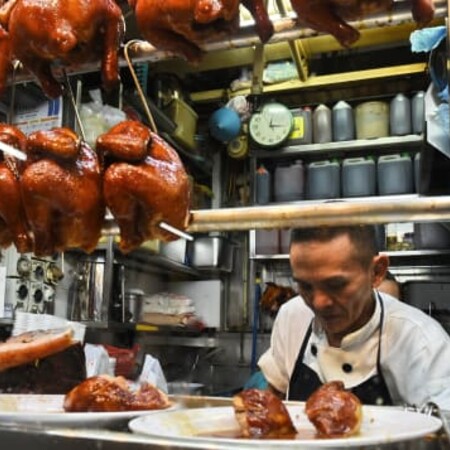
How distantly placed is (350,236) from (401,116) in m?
2.61

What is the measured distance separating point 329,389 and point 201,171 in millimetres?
4175

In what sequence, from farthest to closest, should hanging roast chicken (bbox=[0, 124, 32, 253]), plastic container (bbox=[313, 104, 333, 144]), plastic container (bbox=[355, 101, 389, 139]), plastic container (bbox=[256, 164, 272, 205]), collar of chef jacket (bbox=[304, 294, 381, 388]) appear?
plastic container (bbox=[256, 164, 272, 205]) < plastic container (bbox=[313, 104, 333, 144]) < plastic container (bbox=[355, 101, 389, 139]) < collar of chef jacket (bbox=[304, 294, 381, 388]) < hanging roast chicken (bbox=[0, 124, 32, 253])

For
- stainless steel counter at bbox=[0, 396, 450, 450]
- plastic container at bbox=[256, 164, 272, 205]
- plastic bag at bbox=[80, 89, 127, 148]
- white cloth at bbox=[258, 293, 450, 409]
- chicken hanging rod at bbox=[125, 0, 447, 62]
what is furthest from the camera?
plastic container at bbox=[256, 164, 272, 205]

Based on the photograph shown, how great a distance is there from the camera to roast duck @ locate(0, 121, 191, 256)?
104cm

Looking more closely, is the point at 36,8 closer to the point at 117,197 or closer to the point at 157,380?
the point at 117,197

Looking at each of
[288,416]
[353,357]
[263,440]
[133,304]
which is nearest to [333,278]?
[353,357]

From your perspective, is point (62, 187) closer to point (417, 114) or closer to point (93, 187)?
point (93, 187)

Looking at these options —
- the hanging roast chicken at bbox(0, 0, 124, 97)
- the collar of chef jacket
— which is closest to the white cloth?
the collar of chef jacket

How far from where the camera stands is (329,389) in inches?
34.2

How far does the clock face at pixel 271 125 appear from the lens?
14.2ft

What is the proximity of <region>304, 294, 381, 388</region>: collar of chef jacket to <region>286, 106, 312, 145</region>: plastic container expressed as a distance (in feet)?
8.49

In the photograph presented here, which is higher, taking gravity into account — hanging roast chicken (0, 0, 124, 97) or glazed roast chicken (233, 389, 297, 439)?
hanging roast chicken (0, 0, 124, 97)

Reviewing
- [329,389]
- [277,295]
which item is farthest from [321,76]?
[329,389]

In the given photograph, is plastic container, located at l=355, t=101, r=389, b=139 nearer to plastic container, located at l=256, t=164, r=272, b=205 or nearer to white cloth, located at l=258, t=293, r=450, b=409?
plastic container, located at l=256, t=164, r=272, b=205
